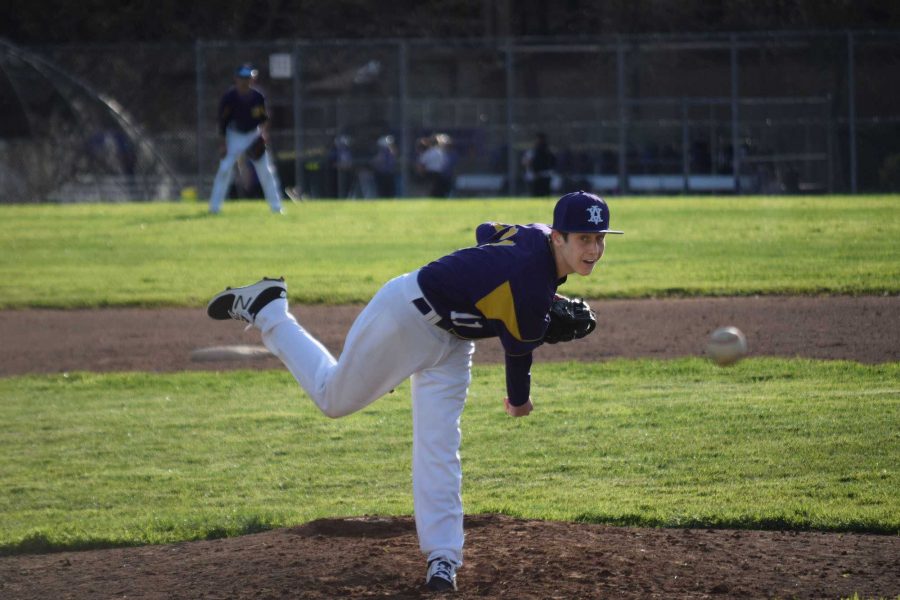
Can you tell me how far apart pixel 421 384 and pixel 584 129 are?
25095 millimetres

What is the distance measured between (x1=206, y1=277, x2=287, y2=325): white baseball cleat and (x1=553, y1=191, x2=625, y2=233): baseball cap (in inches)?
66.7

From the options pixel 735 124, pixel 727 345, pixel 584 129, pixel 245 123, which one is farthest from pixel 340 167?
pixel 727 345

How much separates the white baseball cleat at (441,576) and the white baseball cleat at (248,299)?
5.40 ft

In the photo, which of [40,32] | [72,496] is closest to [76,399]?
[72,496]

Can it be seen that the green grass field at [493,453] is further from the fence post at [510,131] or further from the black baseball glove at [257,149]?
the fence post at [510,131]

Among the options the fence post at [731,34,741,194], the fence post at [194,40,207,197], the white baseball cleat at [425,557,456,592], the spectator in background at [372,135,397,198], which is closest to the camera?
the white baseball cleat at [425,557,456,592]

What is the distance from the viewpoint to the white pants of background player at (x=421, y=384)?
18.5 feet

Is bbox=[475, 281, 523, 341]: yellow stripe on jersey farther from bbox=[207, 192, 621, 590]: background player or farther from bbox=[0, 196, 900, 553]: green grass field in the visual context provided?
bbox=[0, 196, 900, 553]: green grass field

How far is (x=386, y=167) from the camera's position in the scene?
100ft

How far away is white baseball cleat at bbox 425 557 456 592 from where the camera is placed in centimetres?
559

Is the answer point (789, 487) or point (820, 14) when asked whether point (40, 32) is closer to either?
point (820, 14)

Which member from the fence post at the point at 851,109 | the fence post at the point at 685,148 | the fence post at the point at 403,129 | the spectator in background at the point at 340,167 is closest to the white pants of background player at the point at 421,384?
the fence post at the point at 403,129

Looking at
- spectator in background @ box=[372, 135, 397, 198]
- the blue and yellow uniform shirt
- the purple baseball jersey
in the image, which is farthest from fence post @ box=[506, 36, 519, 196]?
the blue and yellow uniform shirt

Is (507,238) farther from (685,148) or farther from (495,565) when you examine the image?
(685,148)
